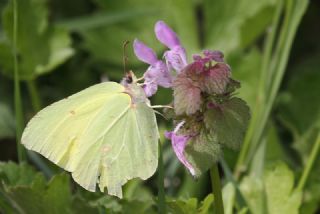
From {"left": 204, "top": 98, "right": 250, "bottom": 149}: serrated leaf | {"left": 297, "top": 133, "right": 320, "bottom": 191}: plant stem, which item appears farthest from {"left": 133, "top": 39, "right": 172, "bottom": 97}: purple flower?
{"left": 297, "top": 133, "right": 320, "bottom": 191}: plant stem

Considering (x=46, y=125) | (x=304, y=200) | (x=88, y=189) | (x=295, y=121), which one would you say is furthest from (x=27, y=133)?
(x=295, y=121)

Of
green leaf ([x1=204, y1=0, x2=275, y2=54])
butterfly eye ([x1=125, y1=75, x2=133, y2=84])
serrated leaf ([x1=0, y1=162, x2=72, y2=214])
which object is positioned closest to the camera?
serrated leaf ([x1=0, y1=162, x2=72, y2=214])

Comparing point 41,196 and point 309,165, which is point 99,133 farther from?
point 309,165

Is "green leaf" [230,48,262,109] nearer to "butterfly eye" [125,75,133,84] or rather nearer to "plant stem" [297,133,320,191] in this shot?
"plant stem" [297,133,320,191]

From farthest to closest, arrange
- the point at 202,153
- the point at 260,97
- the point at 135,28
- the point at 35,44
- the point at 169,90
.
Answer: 1. the point at 135,28
2. the point at 169,90
3. the point at 35,44
4. the point at 260,97
5. the point at 202,153

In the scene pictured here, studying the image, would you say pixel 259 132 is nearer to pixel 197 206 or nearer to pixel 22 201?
pixel 197 206

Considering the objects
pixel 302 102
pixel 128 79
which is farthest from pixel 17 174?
pixel 302 102
